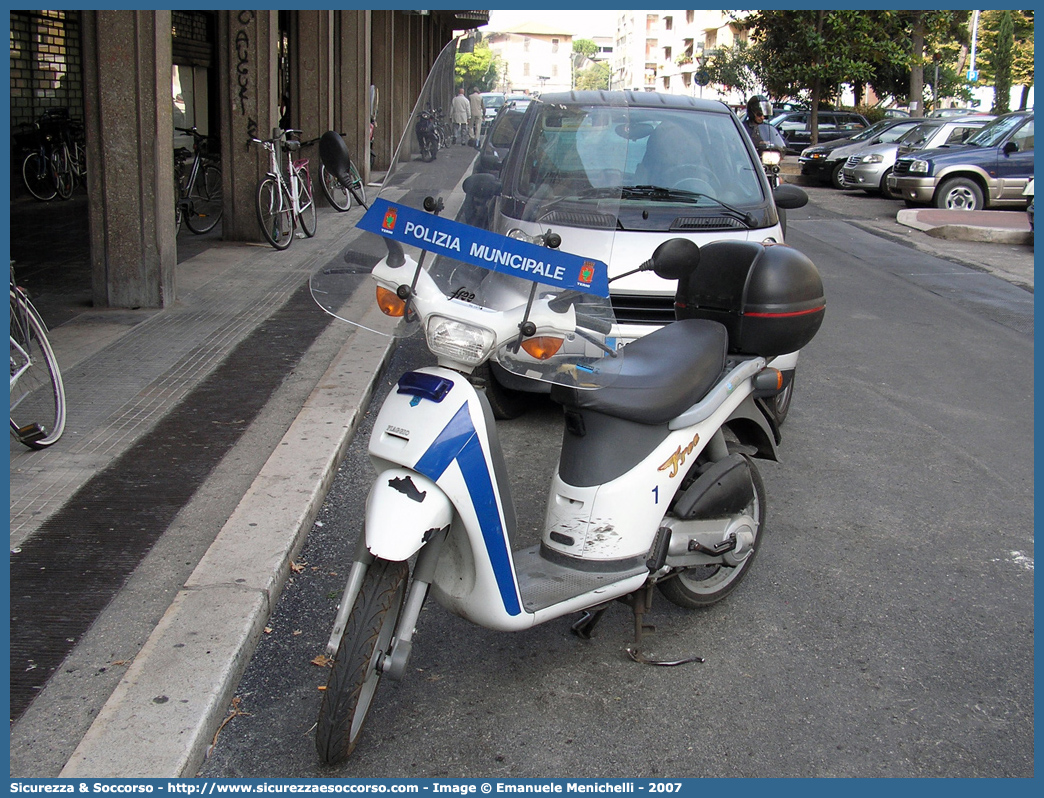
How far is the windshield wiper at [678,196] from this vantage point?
19.9 ft

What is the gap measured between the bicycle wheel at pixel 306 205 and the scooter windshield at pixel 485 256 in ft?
28.9

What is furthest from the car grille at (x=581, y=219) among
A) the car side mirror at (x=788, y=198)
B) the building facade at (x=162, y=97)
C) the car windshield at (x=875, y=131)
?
the car windshield at (x=875, y=131)

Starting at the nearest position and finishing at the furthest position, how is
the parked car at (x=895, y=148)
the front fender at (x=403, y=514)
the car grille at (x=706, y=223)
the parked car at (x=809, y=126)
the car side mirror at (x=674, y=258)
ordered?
the front fender at (x=403, y=514)
the car side mirror at (x=674, y=258)
the car grille at (x=706, y=223)
the parked car at (x=895, y=148)
the parked car at (x=809, y=126)

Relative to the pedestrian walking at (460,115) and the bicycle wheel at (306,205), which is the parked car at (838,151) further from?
the pedestrian walking at (460,115)

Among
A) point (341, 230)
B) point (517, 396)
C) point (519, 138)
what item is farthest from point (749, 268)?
point (341, 230)

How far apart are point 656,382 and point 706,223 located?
9.70 feet

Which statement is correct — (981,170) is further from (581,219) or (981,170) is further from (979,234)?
(581,219)

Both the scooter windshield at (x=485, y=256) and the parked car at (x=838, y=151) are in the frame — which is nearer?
the scooter windshield at (x=485, y=256)

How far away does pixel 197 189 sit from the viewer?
13.7m

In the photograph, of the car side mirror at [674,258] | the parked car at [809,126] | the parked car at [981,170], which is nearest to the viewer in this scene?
the car side mirror at [674,258]

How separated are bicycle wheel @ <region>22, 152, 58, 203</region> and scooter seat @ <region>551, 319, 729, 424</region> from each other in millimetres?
13287

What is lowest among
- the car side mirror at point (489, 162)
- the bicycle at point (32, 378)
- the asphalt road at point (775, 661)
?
the asphalt road at point (775, 661)

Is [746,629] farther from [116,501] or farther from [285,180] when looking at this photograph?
[285,180]

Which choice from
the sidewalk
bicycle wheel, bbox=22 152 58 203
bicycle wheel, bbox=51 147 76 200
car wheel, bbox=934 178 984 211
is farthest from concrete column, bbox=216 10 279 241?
car wheel, bbox=934 178 984 211
